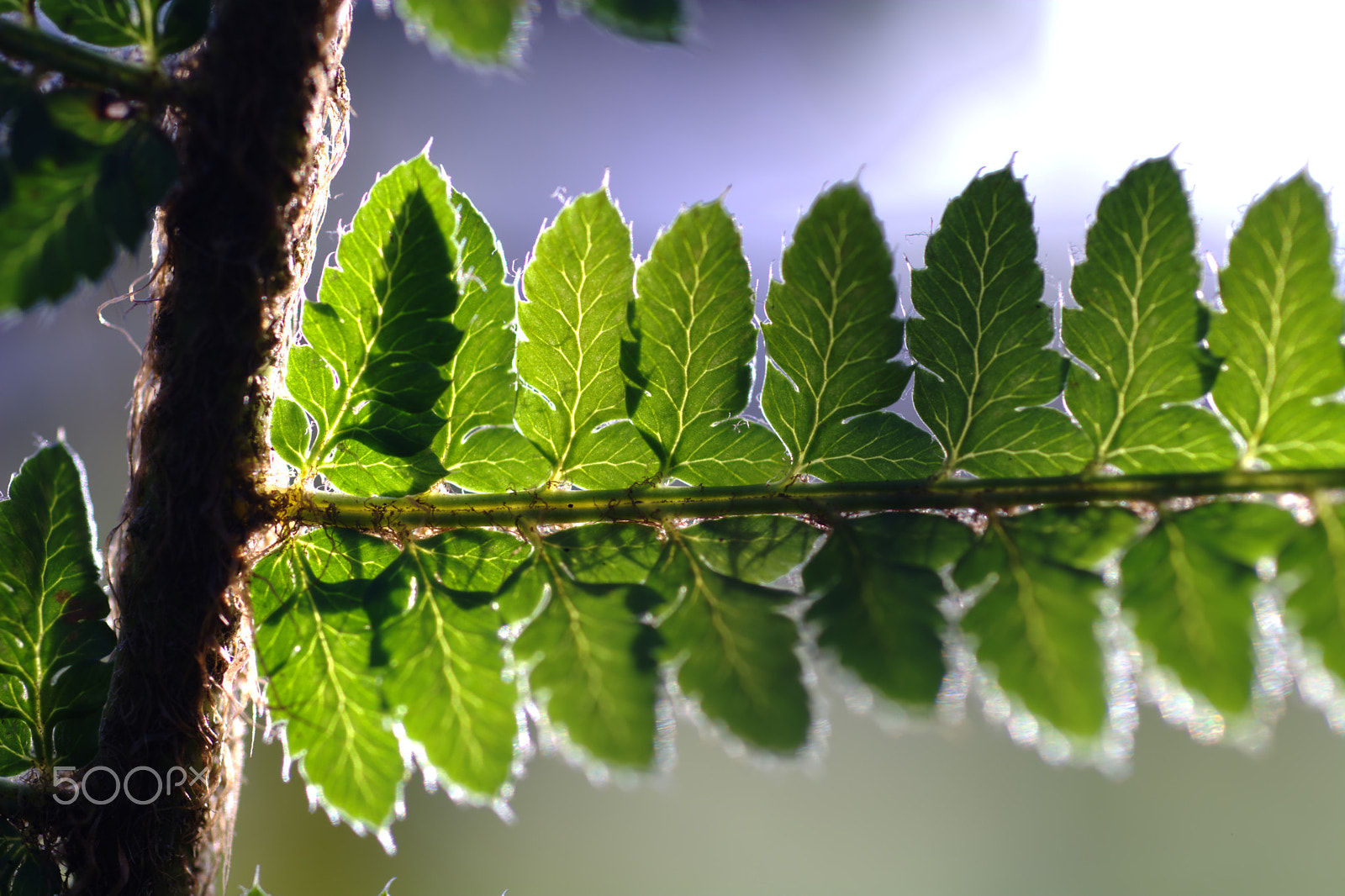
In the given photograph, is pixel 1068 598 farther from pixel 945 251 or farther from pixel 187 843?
pixel 187 843

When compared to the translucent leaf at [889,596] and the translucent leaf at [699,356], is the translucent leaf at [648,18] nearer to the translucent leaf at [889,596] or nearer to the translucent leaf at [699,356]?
the translucent leaf at [699,356]

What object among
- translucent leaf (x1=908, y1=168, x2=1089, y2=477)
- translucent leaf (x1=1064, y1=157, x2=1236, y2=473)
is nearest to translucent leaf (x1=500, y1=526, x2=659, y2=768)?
translucent leaf (x1=908, y1=168, x2=1089, y2=477)

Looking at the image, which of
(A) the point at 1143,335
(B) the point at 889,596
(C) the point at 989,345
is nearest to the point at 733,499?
(B) the point at 889,596

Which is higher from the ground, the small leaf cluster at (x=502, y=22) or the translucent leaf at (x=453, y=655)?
the small leaf cluster at (x=502, y=22)

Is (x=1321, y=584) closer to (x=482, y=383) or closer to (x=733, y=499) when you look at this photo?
(x=733, y=499)

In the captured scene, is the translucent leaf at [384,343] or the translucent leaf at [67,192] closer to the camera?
the translucent leaf at [67,192]

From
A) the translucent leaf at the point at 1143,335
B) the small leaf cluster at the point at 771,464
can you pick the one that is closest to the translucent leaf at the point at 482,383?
the small leaf cluster at the point at 771,464

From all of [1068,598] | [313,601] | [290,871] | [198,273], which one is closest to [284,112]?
[198,273]
